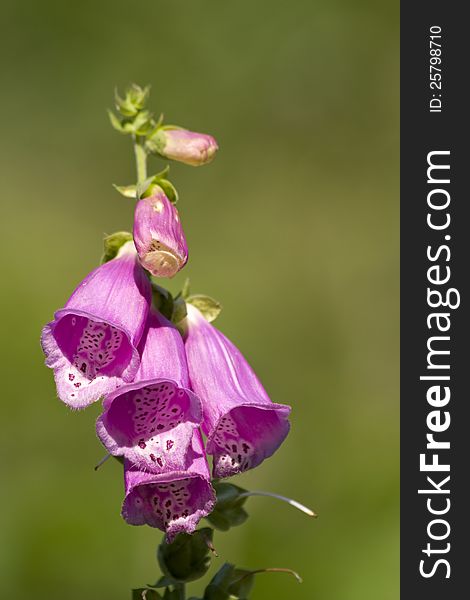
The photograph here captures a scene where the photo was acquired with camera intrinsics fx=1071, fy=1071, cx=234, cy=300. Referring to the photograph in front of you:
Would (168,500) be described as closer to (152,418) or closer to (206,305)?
(152,418)

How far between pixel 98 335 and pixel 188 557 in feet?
1.06

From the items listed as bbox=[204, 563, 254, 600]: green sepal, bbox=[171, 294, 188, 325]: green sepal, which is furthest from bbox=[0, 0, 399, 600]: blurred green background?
bbox=[171, 294, 188, 325]: green sepal

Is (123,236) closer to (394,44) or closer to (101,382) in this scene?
(101,382)

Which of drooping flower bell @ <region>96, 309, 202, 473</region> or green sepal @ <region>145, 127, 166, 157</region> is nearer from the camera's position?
drooping flower bell @ <region>96, 309, 202, 473</region>

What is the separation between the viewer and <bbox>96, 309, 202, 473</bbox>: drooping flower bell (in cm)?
136

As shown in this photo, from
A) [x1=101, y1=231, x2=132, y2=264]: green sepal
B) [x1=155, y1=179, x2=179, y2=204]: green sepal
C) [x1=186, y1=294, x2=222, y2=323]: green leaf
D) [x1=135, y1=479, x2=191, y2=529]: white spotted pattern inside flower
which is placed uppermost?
[x1=155, y1=179, x2=179, y2=204]: green sepal

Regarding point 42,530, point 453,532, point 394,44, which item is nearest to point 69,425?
point 42,530

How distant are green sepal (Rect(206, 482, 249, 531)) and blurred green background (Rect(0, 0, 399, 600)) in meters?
1.21

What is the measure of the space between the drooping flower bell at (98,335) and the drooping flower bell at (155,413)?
0.03m

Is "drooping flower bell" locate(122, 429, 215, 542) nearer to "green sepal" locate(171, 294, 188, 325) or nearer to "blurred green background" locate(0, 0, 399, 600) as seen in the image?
"green sepal" locate(171, 294, 188, 325)

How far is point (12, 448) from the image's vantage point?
11.3 feet

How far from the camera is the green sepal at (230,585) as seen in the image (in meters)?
1.47

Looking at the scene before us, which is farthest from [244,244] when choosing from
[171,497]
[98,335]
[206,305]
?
[171,497]

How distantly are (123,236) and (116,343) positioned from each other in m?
0.18
